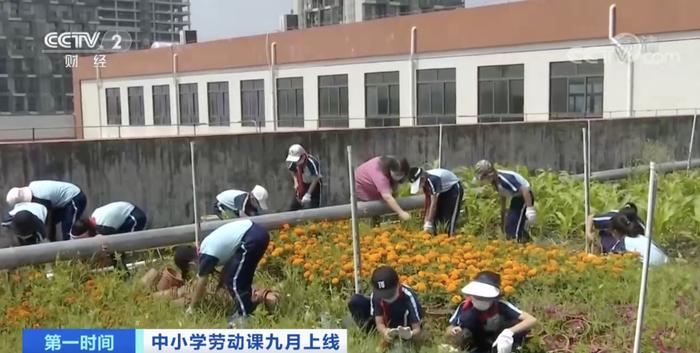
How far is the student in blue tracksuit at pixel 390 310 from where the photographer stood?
6.00m

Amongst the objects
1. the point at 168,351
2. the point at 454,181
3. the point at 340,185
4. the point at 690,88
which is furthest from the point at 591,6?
the point at 168,351

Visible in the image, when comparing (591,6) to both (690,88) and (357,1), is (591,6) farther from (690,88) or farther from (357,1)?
A: (357,1)

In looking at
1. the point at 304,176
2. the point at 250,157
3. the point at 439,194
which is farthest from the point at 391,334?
the point at 250,157

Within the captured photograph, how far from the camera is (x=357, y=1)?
2916 inches

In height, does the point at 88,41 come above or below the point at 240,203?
above

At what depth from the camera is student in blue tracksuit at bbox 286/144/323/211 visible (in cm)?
1144

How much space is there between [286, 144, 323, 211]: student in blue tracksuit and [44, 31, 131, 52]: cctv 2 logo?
198ft

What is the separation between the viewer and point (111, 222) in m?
8.49

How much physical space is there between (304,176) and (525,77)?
20739 millimetres

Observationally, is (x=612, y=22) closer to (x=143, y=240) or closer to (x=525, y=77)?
(x=525, y=77)

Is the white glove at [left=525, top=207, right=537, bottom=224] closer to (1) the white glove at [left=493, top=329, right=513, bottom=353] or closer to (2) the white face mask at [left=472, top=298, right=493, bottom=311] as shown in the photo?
(2) the white face mask at [left=472, top=298, right=493, bottom=311]

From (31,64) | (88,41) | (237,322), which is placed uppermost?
(88,41)

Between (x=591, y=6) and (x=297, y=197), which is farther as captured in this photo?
(x=591, y=6)

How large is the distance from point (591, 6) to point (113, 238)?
2363 cm
